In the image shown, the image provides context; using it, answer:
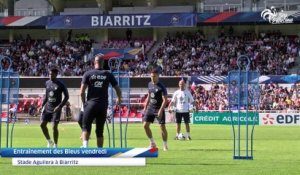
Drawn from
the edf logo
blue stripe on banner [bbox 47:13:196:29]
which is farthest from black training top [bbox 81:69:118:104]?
blue stripe on banner [bbox 47:13:196:29]

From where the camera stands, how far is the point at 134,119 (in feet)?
152

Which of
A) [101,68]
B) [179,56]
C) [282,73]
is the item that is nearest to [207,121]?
[282,73]

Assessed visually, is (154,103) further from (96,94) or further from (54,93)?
(96,94)

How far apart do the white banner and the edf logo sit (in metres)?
30.7

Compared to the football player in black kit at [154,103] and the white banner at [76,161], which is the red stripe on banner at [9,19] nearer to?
the football player in black kit at [154,103]

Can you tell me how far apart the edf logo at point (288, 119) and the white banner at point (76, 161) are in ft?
101

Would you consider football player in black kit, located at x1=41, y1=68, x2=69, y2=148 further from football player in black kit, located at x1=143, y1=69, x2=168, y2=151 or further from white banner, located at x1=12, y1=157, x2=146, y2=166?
white banner, located at x1=12, y1=157, x2=146, y2=166

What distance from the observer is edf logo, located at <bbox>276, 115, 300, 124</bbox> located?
42.4m

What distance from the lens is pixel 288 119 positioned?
42.6 meters

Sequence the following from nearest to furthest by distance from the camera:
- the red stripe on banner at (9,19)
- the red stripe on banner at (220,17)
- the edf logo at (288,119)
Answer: the edf logo at (288,119)
the red stripe on banner at (220,17)
the red stripe on banner at (9,19)

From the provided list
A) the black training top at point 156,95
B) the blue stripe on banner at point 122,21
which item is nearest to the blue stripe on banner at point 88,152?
the black training top at point 156,95

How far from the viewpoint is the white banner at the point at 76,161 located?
1268cm

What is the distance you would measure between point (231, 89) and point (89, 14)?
4486cm


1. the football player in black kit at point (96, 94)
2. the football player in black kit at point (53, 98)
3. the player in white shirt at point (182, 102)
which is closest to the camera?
the football player in black kit at point (96, 94)
